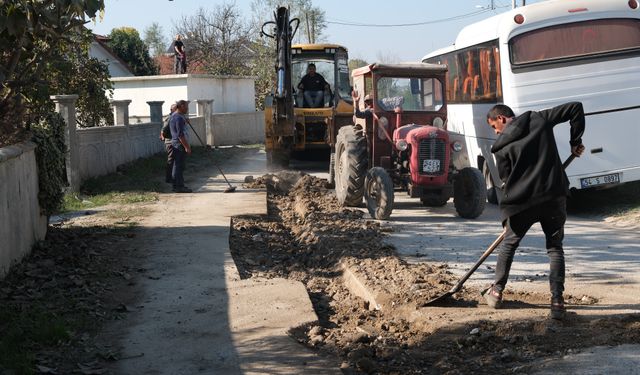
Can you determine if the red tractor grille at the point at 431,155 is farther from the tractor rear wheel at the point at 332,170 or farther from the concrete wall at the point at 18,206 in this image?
the concrete wall at the point at 18,206

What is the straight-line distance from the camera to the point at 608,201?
570 inches

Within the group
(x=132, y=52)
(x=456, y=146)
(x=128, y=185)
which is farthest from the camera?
(x=132, y=52)

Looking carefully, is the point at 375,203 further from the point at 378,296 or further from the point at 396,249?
the point at 378,296

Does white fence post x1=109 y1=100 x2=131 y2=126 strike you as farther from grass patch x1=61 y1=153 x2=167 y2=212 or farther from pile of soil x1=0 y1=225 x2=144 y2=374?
pile of soil x1=0 y1=225 x2=144 y2=374

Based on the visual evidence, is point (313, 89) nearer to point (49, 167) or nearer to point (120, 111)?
point (120, 111)

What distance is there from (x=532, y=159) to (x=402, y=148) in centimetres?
633

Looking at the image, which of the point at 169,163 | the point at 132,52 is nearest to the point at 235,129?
the point at 169,163

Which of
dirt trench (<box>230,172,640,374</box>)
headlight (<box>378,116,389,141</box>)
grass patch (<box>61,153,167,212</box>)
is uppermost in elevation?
headlight (<box>378,116,389,141</box>)

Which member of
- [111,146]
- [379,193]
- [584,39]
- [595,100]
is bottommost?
[379,193]

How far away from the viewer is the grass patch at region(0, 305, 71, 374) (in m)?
5.80

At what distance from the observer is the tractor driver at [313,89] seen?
66.4 ft

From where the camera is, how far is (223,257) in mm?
9930

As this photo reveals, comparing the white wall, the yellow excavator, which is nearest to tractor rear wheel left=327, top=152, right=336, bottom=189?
the yellow excavator

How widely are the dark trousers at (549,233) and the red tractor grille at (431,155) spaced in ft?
19.5
